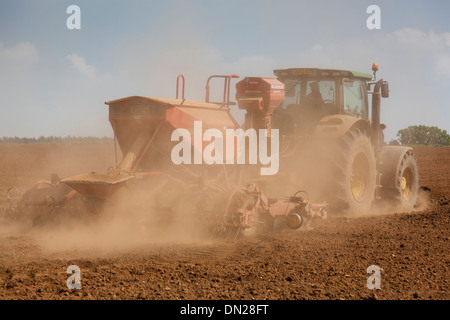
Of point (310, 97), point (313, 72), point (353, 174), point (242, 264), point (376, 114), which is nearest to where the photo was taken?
point (242, 264)

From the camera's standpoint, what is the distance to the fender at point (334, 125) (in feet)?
27.7

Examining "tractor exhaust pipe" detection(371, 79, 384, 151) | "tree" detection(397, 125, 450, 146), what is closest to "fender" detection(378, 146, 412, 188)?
"tractor exhaust pipe" detection(371, 79, 384, 151)

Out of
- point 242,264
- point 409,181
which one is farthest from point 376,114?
point 242,264

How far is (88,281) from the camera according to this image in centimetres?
477

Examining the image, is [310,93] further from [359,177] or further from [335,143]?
[359,177]

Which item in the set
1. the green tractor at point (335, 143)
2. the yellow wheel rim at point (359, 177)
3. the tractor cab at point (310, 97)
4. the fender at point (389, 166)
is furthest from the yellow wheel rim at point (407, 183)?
the tractor cab at point (310, 97)

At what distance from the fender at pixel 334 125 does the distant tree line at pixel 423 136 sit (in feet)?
116

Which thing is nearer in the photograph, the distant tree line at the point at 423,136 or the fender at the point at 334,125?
the fender at the point at 334,125

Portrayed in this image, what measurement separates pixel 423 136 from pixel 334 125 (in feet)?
122

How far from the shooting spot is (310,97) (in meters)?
9.10

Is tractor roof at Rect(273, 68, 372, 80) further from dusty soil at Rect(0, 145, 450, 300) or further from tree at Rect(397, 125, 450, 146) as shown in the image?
tree at Rect(397, 125, 450, 146)

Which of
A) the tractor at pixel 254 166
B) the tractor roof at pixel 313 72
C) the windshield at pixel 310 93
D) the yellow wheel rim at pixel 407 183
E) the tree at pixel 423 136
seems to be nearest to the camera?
the tractor at pixel 254 166

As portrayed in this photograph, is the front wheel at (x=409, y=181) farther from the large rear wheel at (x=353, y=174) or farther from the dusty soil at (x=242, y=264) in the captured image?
the dusty soil at (x=242, y=264)
